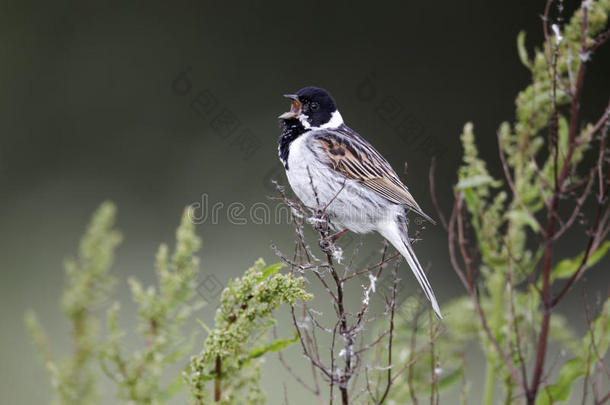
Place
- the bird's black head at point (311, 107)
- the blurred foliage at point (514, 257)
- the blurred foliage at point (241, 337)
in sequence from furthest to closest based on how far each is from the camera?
the bird's black head at point (311, 107)
the blurred foliage at point (514, 257)
the blurred foliage at point (241, 337)

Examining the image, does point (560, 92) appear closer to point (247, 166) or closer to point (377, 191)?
point (377, 191)

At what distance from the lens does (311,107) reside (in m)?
3.13

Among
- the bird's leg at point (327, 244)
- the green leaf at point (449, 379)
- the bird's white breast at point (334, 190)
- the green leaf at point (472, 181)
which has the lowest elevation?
the green leaf at point (449, 379)

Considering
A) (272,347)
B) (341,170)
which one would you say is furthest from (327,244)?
(341,170)

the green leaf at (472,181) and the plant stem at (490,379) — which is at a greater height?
the green leaf at (472,181)

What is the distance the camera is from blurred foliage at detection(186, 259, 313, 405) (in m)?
1.53

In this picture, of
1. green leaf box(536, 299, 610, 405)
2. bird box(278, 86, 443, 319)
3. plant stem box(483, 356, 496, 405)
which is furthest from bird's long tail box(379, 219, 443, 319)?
green leaf box(536, 299, 610, 405)

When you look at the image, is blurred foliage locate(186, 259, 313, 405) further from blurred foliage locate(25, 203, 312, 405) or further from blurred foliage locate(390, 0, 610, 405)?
blurred foliage locate(390, 0, 610, 405)

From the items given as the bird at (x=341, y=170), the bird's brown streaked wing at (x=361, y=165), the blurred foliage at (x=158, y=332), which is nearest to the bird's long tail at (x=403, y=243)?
the bird at (x=341, y=170)

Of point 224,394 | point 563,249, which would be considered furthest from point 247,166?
point 224,394

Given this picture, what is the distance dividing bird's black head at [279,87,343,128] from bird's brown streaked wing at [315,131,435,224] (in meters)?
0.08

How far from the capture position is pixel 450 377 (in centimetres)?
239

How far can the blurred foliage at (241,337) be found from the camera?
60.4 inches

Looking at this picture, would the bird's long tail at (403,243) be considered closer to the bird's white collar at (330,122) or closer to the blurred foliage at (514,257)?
the blurred foliage at (514,257)
